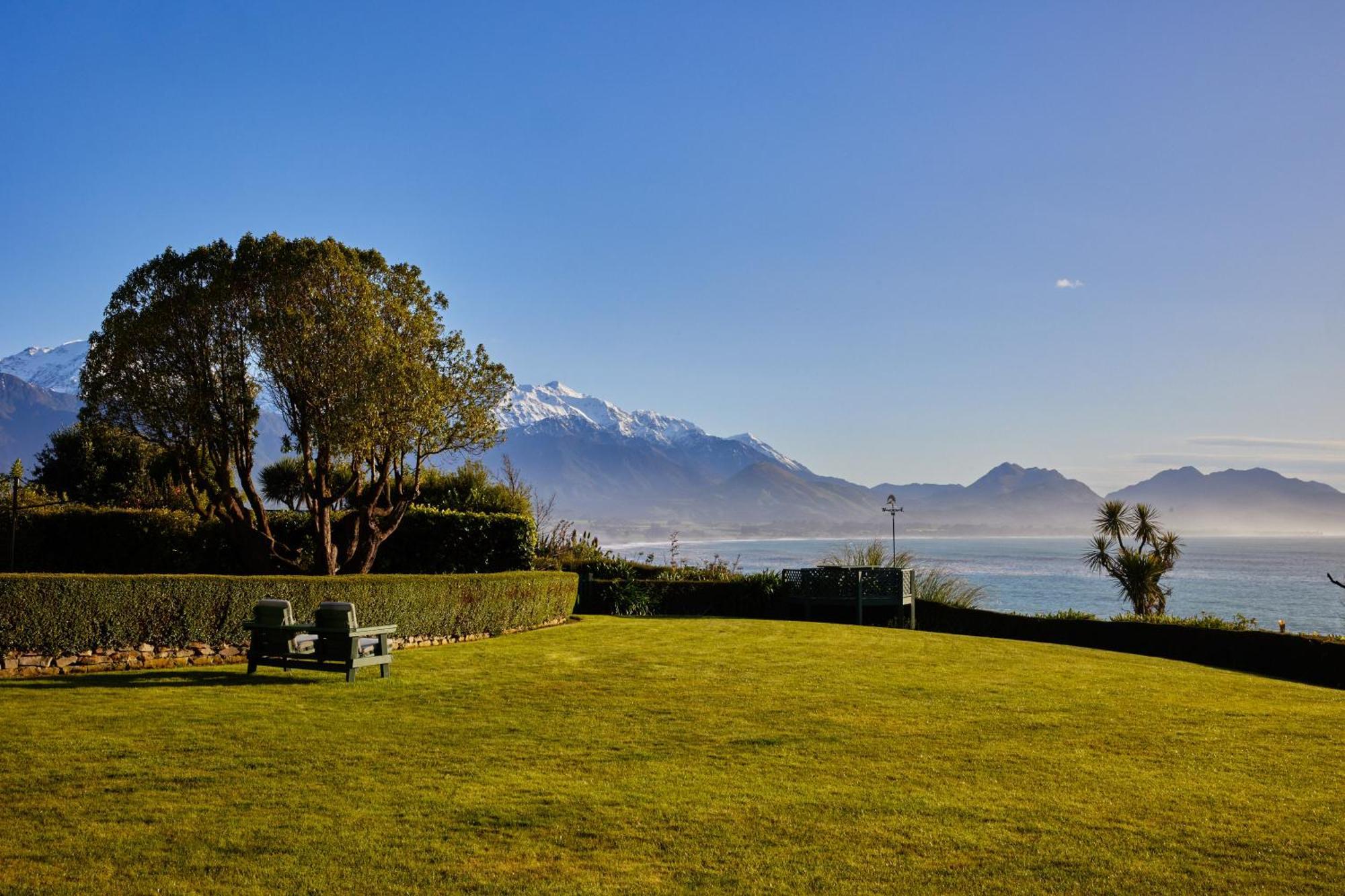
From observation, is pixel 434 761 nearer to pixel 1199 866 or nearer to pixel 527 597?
pixel 1199 866

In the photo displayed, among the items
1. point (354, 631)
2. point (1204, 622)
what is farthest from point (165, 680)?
point (1204, 622)

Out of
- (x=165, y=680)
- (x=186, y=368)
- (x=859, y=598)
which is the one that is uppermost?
(x=186, y=368)

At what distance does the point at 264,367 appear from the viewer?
19578 millimetres

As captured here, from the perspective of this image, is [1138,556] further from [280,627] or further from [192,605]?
[192,605]

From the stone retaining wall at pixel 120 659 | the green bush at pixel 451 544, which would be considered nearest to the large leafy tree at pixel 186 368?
the green bush at pixel 451 544

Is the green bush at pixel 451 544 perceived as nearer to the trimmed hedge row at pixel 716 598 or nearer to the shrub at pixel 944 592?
the trimmed hedge row at pixel 716 598

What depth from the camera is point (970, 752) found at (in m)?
9.34

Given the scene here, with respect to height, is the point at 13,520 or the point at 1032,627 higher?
the point at 13,520

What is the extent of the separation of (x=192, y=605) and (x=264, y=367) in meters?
6.64

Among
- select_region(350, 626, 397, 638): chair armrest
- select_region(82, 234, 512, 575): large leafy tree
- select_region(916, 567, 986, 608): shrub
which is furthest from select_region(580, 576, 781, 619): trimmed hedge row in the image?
select_region(350, 626, 397, 638): chair armrest

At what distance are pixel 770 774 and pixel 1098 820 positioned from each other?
8.24 feet

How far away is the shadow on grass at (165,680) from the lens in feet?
39.9

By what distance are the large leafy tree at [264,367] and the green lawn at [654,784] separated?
6.66 m

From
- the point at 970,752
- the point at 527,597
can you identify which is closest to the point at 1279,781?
the point at 970,752
